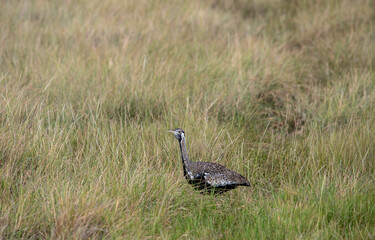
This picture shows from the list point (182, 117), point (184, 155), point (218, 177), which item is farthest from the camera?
point (182, 117)

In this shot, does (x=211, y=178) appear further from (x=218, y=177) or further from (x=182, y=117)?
(x=182, y=117)

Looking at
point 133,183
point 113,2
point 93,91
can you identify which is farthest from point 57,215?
point 113,2

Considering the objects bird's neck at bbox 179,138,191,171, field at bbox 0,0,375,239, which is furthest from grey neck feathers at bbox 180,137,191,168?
field at bbox 0,0,375,239

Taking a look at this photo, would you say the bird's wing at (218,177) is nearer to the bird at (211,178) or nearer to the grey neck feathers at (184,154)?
the bird at (211,178)

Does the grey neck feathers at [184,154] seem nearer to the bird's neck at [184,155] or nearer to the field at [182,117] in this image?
the bird's neck at [184,155]

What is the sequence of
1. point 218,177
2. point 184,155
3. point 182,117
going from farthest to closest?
point 182,117
point 184,155
point 218,177

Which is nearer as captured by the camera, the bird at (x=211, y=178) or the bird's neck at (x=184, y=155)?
the bird at (x=211, y=178)

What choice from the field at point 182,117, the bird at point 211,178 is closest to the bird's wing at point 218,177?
the bird at point 211,178

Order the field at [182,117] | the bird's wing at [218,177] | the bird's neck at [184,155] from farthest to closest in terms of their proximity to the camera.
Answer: the bird's neck at [184,155], the bird's wing at [218,177], the field at [182,117]

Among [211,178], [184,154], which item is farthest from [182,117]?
[211,178]

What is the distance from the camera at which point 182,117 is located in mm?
4875

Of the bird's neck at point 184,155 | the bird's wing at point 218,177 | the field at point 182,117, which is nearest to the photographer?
the field at point 182,117

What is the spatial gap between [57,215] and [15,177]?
723 millimetres

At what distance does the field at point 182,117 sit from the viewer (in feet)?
10.9
